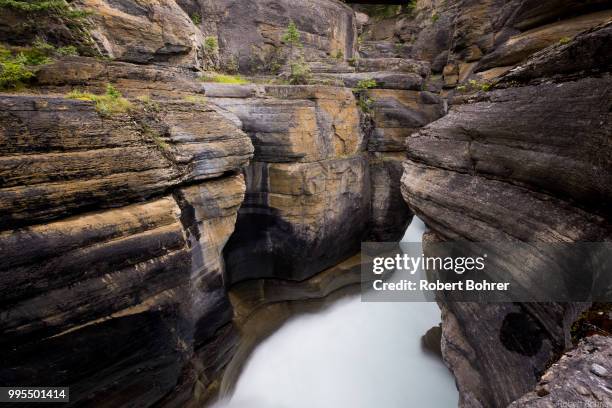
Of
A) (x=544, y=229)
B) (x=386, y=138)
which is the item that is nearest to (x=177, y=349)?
(x=544, y=229)

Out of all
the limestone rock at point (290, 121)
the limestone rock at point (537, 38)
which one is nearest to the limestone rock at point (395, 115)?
the limestone rock at point (290, 121)

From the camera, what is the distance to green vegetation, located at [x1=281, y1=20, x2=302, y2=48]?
12207 millimetres

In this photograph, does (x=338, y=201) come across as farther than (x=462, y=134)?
Yes

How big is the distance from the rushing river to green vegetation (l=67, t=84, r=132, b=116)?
6.87 m

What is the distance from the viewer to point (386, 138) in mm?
10445

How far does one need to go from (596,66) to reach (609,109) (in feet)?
2.25

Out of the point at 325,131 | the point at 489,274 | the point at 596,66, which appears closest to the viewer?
the point at 596,66

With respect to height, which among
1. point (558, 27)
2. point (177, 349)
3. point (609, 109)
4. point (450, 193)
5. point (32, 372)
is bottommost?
point (177, 349)

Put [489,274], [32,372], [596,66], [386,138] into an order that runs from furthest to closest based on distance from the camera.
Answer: [386,138] → [489,274] → [32,372] → [596,66]

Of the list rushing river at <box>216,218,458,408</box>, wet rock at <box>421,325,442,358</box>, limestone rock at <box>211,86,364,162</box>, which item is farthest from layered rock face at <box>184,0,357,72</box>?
wet rock at <box>421,325,442,358</box>

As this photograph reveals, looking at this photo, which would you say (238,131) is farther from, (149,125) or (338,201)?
(338,201)

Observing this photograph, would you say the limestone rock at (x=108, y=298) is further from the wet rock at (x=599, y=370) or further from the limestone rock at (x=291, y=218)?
the wet rock at (x=599, y=370)

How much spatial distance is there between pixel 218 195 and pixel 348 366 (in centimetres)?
599

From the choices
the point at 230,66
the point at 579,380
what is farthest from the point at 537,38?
the point at 230,66
